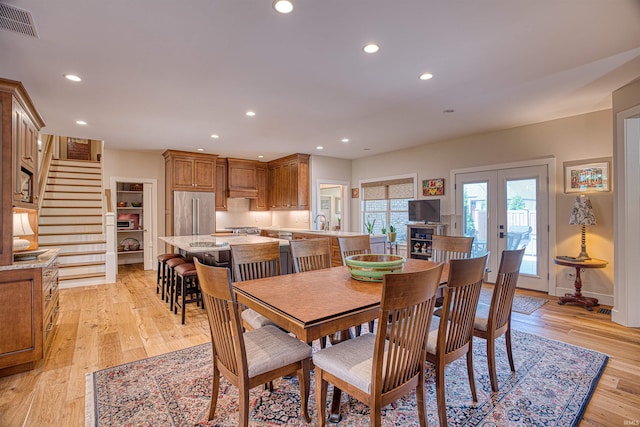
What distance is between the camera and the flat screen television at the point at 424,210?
5629 mm

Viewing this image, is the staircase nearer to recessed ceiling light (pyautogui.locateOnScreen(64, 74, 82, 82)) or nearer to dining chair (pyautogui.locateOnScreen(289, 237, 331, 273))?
recessed ceiling light (pyautogui.locateOnScreen(64, 74, 82, 82))

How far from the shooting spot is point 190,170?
255 inches

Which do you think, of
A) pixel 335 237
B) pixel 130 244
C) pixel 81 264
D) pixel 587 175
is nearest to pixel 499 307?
pixel 335 237

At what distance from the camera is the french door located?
180 inches

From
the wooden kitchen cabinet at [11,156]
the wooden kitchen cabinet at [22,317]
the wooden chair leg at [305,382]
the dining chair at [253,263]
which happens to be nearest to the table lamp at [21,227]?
the wooden kitchen cabinet at [11,156]

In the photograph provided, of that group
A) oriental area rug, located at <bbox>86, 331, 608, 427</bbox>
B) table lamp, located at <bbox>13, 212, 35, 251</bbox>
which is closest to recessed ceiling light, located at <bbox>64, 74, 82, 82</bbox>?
table lamp, located at <bbox>13, 212, 35, 251</bbox>

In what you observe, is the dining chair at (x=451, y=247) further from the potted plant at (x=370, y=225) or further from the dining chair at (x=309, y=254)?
the potted plant at (x=370, y=225)

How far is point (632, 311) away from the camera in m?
3.24

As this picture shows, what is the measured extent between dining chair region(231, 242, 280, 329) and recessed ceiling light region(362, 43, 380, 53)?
1.71 m

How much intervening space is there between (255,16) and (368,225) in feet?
18.5

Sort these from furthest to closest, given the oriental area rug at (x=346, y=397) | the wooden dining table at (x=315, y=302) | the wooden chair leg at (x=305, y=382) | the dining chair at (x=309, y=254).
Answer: the dining chair at (x=309, y=254) < the oriental area rug at (x=346, y=397) < the wooden chair leg at (x=305, y=382) < the wooden dining table at (x=315, y=302)

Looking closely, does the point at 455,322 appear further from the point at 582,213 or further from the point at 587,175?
the point at 587,175

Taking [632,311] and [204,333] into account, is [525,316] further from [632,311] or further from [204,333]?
[204,333]

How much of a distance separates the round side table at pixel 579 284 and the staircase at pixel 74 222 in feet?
23.3
